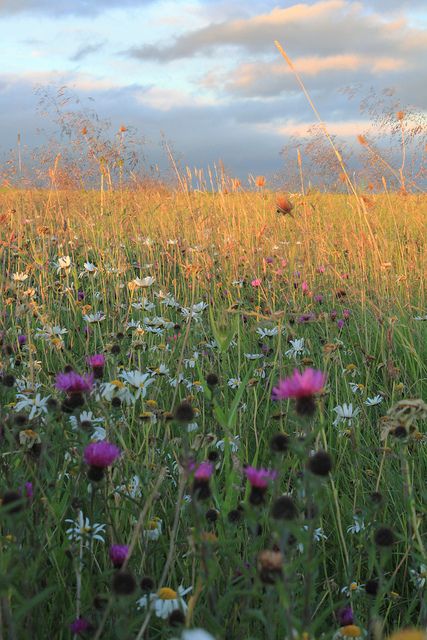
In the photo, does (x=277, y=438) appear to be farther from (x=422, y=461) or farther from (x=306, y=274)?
(x=306, y=274)

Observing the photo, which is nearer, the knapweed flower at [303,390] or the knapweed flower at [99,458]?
the knapweed flower at [303,390]

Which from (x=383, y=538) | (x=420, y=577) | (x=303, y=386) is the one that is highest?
(x=303, y=386)

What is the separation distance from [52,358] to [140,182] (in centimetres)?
327

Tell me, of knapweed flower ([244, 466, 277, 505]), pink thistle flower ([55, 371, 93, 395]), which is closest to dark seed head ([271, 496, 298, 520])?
knapweed flower ([244, 466, 277, 505])

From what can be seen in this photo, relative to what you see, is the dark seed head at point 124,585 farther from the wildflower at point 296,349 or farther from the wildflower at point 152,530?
the wildflower at point 296,349

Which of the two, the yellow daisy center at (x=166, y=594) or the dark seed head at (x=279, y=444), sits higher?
the dark seed head at (x=279, y=444)

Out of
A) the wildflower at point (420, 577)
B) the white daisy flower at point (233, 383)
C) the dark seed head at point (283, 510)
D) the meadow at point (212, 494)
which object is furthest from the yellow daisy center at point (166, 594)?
the white daisy flower at point (233, 383)

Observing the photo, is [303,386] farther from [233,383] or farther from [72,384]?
[233,383]

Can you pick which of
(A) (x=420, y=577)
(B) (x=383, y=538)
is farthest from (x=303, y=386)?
(A) (x=420, y=577)

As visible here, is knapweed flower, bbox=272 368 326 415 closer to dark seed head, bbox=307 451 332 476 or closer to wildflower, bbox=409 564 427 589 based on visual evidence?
dark seed head, bbox=307 451 332 476

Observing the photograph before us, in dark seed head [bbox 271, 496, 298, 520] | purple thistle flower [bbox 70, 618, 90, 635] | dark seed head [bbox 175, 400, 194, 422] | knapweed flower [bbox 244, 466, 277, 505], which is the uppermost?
dark seed head [bbox 175, 400, 194, 422]

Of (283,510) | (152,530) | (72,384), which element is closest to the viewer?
(283,510)

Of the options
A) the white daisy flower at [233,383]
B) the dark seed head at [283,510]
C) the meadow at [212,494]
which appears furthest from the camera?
the white daisy flower at [233,383]

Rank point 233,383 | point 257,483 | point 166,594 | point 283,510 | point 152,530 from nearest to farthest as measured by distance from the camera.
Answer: point 283,510
point 257,483
point 166,594
point 152,530
point 233,383
